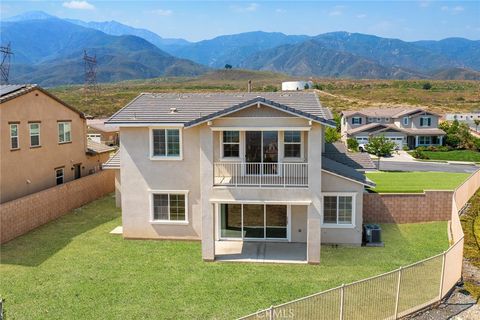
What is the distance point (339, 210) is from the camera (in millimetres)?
19984

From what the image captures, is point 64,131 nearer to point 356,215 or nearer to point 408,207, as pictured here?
point 356,215

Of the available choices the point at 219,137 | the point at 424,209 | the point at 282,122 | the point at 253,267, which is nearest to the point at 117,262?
the point at 253,267

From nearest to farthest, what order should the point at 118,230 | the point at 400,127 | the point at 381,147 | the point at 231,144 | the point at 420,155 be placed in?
1. the point at 231,144
2. the point at 118,230
3. the point at 381,147
4. the point at 420,155
5. the point at 400,127

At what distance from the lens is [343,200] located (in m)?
19.9

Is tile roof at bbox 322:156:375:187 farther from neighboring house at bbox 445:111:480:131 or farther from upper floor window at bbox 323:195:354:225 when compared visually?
neighboring house at bbox 445:111:480:131

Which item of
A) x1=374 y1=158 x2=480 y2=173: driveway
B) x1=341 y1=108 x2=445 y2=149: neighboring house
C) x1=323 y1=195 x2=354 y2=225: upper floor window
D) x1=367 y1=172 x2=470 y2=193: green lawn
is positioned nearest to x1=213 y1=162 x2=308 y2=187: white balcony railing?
x1=323 y1=195 x2=354 y2=225: upper floor window

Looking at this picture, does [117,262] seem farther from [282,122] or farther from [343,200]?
[343,200]

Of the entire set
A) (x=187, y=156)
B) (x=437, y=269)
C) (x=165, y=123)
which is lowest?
(x=437, y=269)

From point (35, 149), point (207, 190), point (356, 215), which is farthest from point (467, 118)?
point (35, 149)

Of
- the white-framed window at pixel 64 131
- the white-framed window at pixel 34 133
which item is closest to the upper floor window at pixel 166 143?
the white-framed window at pixel 34 133

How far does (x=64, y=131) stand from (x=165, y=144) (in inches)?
447

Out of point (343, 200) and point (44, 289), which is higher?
point (343, 200)

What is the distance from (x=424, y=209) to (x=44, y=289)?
1835cm

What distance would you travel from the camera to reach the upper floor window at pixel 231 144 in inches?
781
